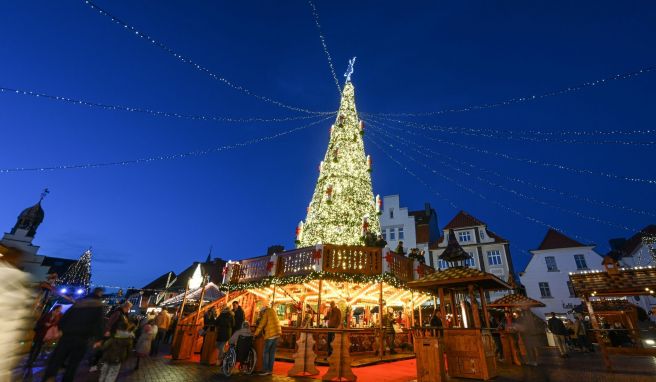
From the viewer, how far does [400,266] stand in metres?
13.2

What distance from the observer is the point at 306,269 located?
41.1 ft

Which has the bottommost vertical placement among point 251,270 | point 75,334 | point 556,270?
point 75,334

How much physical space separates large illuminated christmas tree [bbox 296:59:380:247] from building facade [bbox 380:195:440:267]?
17336 millimetres

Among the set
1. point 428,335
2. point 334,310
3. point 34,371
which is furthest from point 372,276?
point 34,371

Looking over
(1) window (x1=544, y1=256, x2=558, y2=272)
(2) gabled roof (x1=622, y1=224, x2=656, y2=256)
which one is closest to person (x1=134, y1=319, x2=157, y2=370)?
(1) window (x1=544, y1=256, x2=558, y2=272)

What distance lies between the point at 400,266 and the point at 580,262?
25.1 meters

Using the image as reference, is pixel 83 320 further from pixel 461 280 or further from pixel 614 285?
pixel 614 285

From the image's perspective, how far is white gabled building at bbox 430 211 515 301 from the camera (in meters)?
29.1

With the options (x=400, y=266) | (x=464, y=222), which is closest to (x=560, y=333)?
(x=400, y=266)

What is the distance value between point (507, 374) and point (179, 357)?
10128 mm

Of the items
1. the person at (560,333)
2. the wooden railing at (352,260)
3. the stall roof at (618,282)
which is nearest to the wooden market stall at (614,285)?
the stall roof at (618,282)

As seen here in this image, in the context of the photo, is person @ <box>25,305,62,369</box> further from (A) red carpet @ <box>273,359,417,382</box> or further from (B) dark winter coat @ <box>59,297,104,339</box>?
(A) red carpet @ <box>273,359,417,382</box>

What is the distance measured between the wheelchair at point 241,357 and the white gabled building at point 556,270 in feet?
96.4

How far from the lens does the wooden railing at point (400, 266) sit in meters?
12.6
